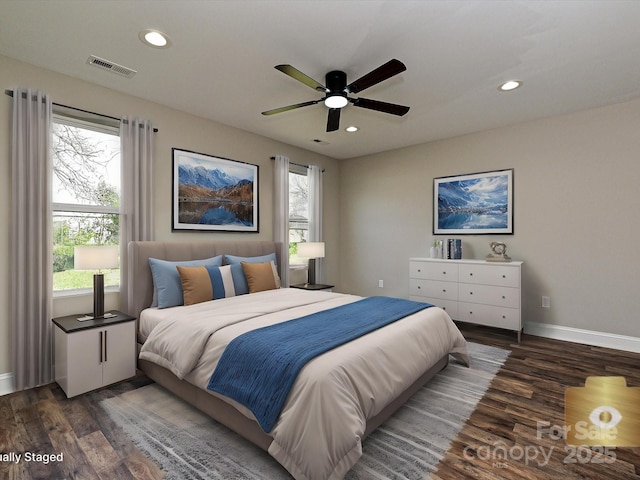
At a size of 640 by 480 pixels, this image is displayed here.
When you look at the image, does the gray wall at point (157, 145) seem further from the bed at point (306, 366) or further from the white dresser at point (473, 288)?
the white dresser at point (473, 288)

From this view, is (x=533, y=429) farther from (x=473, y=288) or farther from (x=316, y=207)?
(x=316, y=207)

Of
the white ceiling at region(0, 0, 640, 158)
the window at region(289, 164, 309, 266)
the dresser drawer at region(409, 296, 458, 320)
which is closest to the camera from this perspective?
the white ceiling at region(0, 0, 640, 158)

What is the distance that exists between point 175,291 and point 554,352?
4002 mm

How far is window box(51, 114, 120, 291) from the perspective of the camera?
9.82 ft

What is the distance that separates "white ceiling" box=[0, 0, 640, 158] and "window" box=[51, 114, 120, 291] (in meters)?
0.50

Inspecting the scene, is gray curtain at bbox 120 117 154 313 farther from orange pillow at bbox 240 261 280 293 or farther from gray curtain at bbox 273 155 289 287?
gray curtain at bbox 273 155 289 287

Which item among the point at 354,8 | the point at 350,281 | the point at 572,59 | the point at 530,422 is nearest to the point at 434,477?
the point at 530,422

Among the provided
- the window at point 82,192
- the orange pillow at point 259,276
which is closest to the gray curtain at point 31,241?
the window at point 82,192

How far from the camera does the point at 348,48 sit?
254 cm

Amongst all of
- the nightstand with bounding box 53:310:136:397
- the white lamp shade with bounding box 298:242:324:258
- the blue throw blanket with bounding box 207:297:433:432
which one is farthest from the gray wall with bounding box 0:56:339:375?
the blue throw blanket with bounding box 207:297:433:432

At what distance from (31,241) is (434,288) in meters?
4.42

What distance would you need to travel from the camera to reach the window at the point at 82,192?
2994 mm

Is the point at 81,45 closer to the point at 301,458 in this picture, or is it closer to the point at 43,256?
the point at 43,256

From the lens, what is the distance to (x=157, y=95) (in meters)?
3.39
